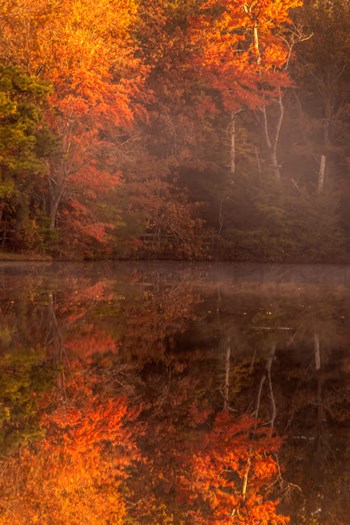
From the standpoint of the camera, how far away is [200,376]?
10.9m

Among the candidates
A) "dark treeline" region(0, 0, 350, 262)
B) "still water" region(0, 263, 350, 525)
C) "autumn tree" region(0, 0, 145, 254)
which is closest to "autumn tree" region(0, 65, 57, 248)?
"dark treeline" region(0, 0, 350, 262)

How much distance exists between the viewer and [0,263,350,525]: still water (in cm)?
589

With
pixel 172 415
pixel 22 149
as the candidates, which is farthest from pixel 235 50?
pixel 172 415

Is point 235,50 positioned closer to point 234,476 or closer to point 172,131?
point 172,131

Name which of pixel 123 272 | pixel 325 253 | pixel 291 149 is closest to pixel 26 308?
pixel 123 272

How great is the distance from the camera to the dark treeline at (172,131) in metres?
37.3

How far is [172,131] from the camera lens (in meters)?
48.0

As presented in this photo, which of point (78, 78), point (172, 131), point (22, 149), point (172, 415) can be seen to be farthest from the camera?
A: point (172, 131)

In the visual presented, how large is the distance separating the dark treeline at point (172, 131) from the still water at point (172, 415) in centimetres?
1938

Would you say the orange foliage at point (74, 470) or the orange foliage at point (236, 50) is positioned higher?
the orange foliage at point (236, 50)

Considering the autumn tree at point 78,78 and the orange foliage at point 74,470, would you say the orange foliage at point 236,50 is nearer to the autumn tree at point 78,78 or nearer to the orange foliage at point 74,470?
the autumn tree at point 78,78

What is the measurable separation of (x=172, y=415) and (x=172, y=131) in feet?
132

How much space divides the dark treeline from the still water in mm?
19381

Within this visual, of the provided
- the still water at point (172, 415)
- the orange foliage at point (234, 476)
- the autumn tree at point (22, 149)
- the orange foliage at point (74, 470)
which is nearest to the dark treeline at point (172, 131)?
the autumn tree at point (22, 149)
